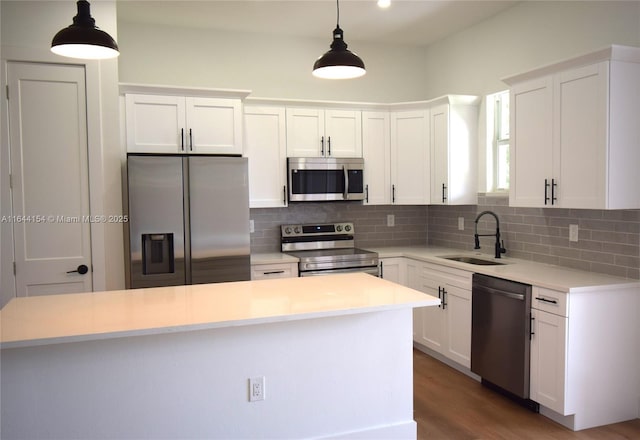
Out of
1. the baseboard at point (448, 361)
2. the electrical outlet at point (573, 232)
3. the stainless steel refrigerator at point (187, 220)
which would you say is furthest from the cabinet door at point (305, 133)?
the electrical outlet at point (573, 232)

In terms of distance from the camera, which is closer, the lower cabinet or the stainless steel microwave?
the lower cabinet

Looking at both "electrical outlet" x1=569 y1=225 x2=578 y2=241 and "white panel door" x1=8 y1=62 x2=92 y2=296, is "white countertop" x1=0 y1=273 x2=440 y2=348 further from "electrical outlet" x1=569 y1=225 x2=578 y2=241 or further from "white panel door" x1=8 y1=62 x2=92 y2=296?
"electrical outlet" x1=569 y1=225 x2=578 y2=241

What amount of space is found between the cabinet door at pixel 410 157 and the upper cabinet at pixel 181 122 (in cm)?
159

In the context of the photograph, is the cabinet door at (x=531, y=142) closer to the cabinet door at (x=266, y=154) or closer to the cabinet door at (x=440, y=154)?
the cabinet door at (x=440, y=154)

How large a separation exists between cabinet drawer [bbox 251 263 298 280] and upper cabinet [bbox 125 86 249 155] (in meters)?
0.99

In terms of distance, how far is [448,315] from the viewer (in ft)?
13.5

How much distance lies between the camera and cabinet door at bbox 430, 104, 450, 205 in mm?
4566

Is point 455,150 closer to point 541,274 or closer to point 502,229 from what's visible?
point 502,229

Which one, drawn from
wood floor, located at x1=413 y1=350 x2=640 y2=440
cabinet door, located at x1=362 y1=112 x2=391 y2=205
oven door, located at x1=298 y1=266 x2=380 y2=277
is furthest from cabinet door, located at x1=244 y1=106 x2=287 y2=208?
wood floor, located at x1=413 y1=350 x2=640 y2=440

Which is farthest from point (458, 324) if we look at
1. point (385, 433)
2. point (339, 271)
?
point (385, 433)

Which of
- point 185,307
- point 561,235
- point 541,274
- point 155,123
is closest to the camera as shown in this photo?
point 185,307

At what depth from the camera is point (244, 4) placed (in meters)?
4.04

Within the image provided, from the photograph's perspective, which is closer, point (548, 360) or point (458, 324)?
point (548, 360)

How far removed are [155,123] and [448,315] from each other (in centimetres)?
280
